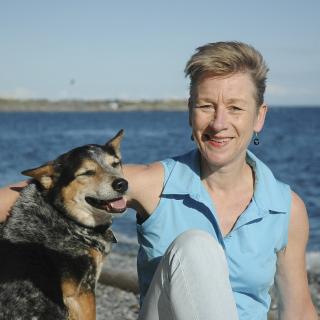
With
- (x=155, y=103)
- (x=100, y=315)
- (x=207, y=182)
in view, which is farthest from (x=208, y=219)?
(x=155, y=103)

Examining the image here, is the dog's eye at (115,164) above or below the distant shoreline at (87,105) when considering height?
above

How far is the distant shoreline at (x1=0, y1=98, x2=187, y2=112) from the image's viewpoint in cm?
13800

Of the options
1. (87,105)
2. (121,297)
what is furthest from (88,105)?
(121,297)

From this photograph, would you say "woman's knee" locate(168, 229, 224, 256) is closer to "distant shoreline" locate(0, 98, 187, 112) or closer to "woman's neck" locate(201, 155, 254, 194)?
"woman's neck" locate(201, 155, 254, 194)

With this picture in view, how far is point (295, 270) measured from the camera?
12.1ft

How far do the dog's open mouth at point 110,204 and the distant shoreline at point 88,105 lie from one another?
132773mm

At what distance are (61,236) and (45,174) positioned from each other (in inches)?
16.6

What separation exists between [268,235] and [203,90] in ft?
3.03

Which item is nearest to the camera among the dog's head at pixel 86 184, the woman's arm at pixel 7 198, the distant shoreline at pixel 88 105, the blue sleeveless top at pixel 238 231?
the blue sleeveless top at pixel 238 231

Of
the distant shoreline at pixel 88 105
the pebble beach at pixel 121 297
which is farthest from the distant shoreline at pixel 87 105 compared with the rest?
the pebble beach at pixel 121 297

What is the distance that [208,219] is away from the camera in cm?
353

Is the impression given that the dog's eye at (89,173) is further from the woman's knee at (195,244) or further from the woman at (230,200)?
the woman's knee at (195,244)

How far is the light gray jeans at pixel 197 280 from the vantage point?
2.93 meters

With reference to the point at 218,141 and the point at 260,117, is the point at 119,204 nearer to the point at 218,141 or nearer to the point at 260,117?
the point at 218,141
